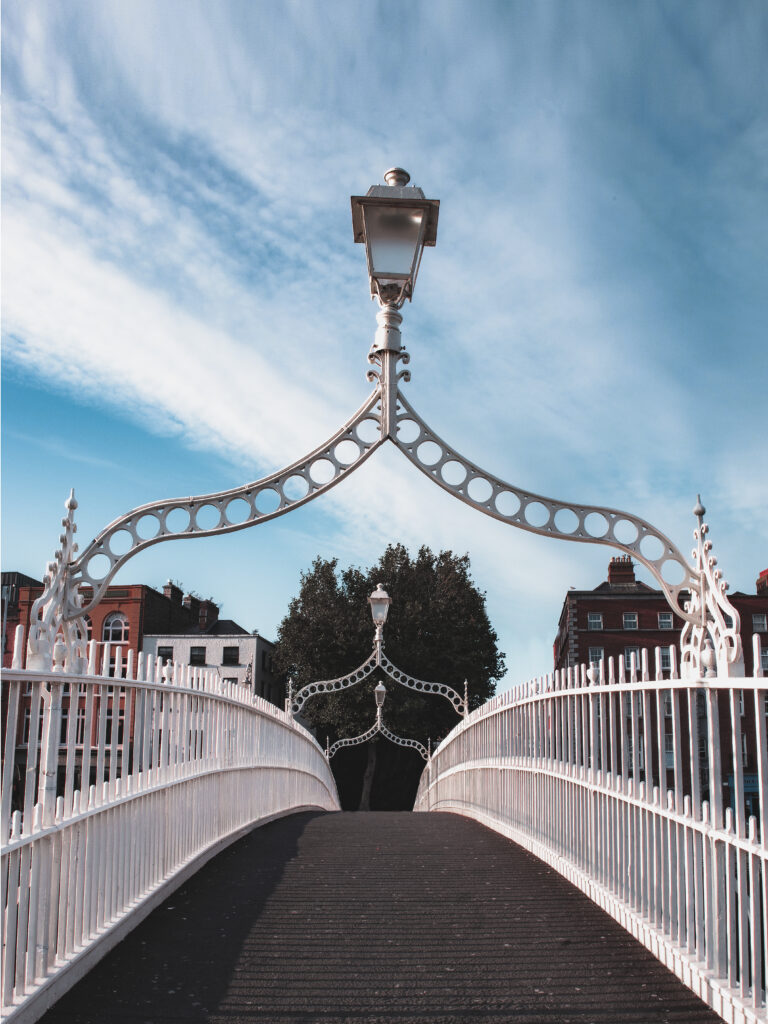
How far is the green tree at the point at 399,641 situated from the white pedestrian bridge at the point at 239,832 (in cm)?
3097

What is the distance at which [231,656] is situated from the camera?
52.3 m

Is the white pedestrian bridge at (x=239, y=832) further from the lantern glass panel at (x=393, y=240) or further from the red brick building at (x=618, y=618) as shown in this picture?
the red brick building at (x=618, y=618)

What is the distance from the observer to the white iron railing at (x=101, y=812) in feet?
12.8

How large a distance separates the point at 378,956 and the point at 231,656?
48388 mm

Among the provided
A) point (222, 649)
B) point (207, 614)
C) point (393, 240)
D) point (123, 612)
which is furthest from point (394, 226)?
point (207, 614)

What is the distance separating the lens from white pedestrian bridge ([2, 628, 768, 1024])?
155 inches

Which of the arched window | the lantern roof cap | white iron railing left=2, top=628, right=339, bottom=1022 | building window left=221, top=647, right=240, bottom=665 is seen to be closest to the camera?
white iron railing left=2, top=628, right=339, bottom=1022

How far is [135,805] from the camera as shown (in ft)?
18.5

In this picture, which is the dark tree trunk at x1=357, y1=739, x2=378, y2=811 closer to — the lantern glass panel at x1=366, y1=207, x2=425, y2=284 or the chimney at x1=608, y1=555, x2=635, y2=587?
the chimney at x1=608, y1=555, x2=635, y2=587

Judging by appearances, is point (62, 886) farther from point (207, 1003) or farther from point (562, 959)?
point (562, 959)

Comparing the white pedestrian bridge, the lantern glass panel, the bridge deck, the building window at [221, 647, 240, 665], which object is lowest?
the bridge deck

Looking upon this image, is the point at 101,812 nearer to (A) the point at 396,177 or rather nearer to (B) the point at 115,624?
(A) the point at 396,177

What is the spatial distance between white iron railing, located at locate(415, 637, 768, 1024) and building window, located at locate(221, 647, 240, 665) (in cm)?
4368

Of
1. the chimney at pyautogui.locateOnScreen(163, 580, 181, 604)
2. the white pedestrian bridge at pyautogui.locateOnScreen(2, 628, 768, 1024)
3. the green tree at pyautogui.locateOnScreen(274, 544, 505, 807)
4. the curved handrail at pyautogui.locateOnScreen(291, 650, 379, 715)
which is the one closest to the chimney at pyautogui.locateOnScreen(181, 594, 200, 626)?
the chimney at pyautogui.locateOnScreen(163, 580, 181, 604)
